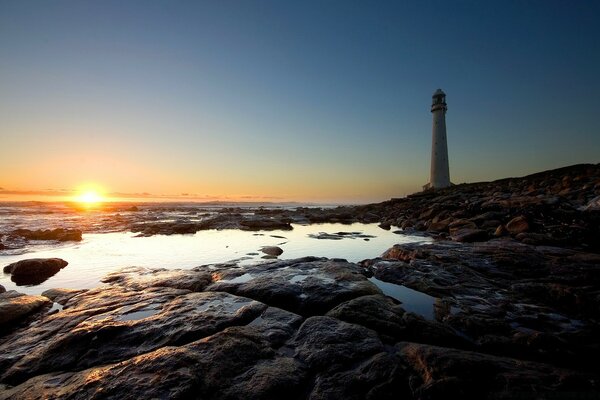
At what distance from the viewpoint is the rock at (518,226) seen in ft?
35.5

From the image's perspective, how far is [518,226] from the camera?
11078 millimetres

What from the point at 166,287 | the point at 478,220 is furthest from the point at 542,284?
the point at 478,220

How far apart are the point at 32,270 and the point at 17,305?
392 cm

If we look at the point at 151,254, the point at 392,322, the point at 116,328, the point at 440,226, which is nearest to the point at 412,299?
the point at 392,322

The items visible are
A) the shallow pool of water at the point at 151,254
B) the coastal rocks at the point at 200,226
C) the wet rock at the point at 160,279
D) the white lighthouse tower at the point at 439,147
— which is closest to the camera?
the wet rock at the point at 160,279

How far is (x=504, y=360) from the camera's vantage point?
2934 mm

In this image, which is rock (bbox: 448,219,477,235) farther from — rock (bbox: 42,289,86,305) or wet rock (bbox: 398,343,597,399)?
rock (bbox: 42,289,86,305)

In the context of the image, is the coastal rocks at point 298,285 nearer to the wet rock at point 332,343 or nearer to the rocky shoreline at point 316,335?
the rocky shoreline at point 316,335

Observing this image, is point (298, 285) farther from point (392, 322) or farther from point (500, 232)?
point (500, 232)

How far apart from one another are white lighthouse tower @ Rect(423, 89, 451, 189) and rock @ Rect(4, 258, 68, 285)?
47892 mm

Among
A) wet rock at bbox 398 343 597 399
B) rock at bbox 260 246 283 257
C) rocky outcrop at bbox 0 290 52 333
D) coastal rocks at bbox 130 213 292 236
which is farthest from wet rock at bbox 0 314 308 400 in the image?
coastal rocks at bbox 130 213 292 236

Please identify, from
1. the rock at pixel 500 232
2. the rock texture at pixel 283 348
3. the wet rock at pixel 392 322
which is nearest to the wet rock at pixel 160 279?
the rock texture at pixel 283 348

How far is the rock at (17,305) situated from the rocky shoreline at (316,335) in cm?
3

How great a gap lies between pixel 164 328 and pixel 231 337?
3.69 ft
